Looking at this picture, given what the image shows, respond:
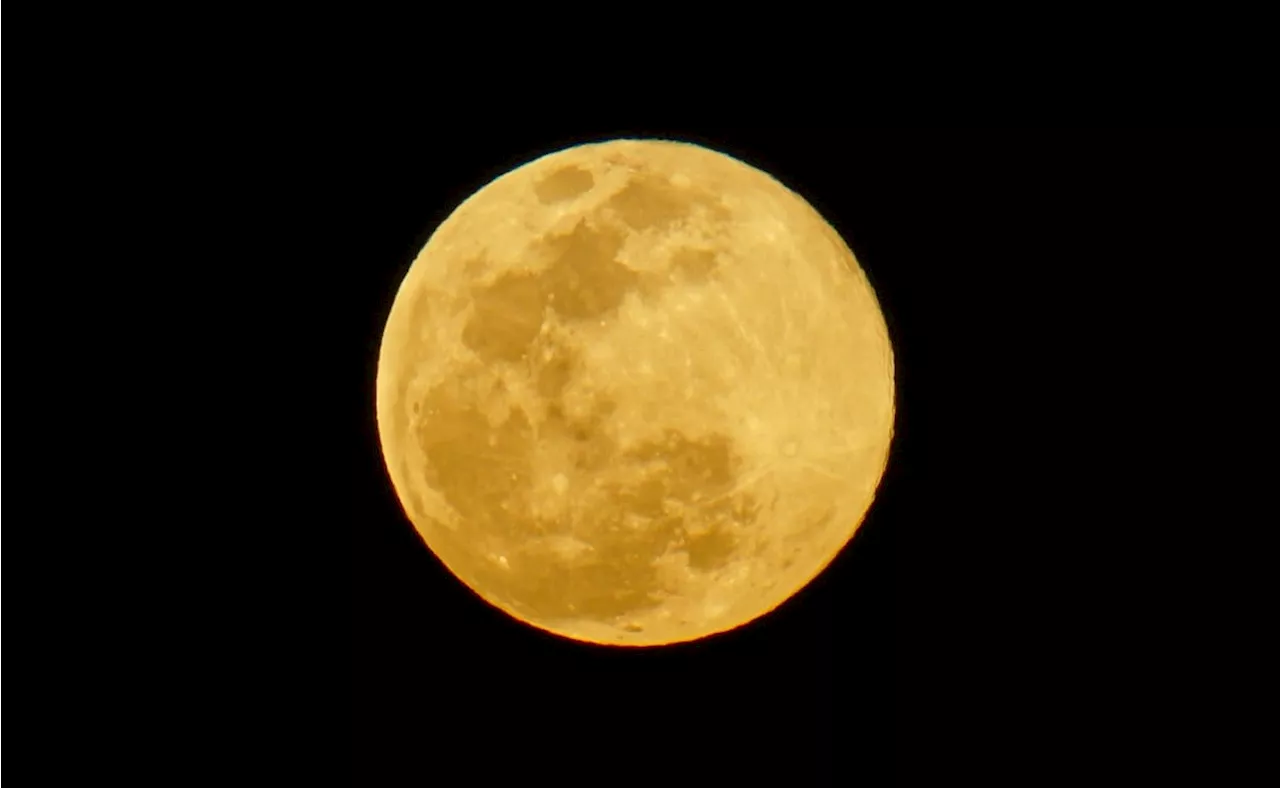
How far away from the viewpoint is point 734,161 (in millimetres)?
5051

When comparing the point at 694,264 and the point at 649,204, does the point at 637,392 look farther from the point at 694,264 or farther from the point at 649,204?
the point at 649,204

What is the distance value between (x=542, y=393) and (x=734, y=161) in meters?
1.23

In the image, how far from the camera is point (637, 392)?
441 cm

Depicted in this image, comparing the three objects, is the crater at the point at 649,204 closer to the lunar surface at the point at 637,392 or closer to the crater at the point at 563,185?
the lunar surface at the point at 637,392

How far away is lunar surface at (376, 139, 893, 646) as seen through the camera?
4.45 metres

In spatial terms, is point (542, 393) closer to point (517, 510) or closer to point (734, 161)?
point (517, 510)

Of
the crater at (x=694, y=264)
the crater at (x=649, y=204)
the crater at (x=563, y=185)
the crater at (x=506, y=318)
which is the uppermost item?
the crater at (x=563, y=185)

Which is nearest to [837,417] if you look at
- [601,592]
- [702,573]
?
[702,573]

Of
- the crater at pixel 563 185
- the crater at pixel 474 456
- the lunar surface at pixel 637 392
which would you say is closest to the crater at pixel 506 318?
the lunar surface at pixel 637 392

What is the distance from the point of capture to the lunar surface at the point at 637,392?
4.45m

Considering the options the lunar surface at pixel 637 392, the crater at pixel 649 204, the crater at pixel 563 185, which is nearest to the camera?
the lunar surface at pixel 637 392

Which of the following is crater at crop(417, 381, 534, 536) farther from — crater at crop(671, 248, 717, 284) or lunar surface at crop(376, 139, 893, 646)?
crater at crop(671, 248, 717, 284)

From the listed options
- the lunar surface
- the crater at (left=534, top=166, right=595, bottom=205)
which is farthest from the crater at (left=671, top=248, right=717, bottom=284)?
the crater at (left=534, top=166, right=595, bottom=205)

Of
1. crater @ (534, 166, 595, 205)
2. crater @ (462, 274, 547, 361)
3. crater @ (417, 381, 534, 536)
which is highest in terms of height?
crater @ (534, 166, 595, 205)
